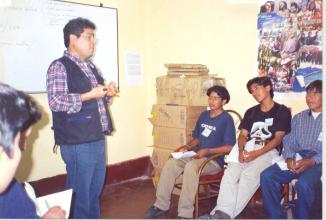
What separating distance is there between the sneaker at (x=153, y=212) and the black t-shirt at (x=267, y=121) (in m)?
0.93

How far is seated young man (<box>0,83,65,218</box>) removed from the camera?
4.03 ft

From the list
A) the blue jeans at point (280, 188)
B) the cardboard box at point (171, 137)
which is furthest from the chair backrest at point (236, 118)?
the blue jeans at point (280, 188)

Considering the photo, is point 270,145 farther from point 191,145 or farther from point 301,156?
point 191,145

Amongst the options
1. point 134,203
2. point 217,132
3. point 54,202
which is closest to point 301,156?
point 217,132

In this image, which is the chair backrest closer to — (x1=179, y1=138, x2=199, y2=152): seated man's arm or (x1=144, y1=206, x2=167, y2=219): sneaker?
(x1=179, y1=138, x2=199, y2=152): seated man's arm

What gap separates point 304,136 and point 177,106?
124 centimetres

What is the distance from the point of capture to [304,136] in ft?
9.04

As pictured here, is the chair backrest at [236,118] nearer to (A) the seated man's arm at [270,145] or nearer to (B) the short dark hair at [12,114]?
(A) the seated man's arm at [270,145]

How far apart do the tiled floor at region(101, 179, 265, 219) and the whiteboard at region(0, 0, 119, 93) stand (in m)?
1.17

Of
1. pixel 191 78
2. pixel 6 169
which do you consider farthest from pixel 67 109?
pixel 191 78

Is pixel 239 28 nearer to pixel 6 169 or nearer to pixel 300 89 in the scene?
pixel 300 89

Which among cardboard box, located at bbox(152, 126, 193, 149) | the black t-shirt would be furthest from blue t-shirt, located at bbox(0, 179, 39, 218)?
cardboard box, located at bbox(152, 126, 193, 149)

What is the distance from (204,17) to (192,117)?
101 centimetres

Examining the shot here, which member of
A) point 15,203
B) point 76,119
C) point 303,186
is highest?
point 76,119
